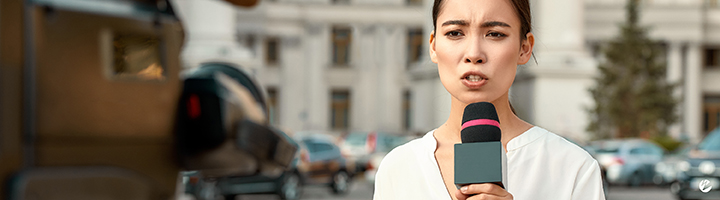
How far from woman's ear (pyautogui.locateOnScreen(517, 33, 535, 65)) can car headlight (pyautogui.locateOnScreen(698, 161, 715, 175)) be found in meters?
14.5

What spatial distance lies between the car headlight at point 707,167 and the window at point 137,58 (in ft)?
41.1

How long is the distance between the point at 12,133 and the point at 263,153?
2250 millimetres

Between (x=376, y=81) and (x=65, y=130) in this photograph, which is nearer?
(x=65, y=130)

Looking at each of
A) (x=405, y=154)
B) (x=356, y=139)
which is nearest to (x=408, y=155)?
(x=405, y=154)

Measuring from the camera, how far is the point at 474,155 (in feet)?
6.57

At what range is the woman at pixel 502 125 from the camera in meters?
2.25

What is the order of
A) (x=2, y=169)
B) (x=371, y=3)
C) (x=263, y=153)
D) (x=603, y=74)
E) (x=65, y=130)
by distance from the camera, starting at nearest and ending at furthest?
(x=2, y=169) < (x=65, y=130) < (x=263, y=153) < (x=603, y=74) < (x=371, y=3)

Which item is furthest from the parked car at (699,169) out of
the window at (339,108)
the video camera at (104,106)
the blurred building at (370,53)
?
the window at (339,108)

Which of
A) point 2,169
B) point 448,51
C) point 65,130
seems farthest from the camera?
point 65,130

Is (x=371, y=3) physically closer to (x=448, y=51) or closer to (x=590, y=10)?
(x=590, y=10)

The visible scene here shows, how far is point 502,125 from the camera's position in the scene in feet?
7.72

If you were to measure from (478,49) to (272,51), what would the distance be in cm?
5172

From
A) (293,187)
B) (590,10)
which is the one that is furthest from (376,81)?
(293,187)

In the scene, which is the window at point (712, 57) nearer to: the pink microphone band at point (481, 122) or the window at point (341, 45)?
the window at point (341, 45)
